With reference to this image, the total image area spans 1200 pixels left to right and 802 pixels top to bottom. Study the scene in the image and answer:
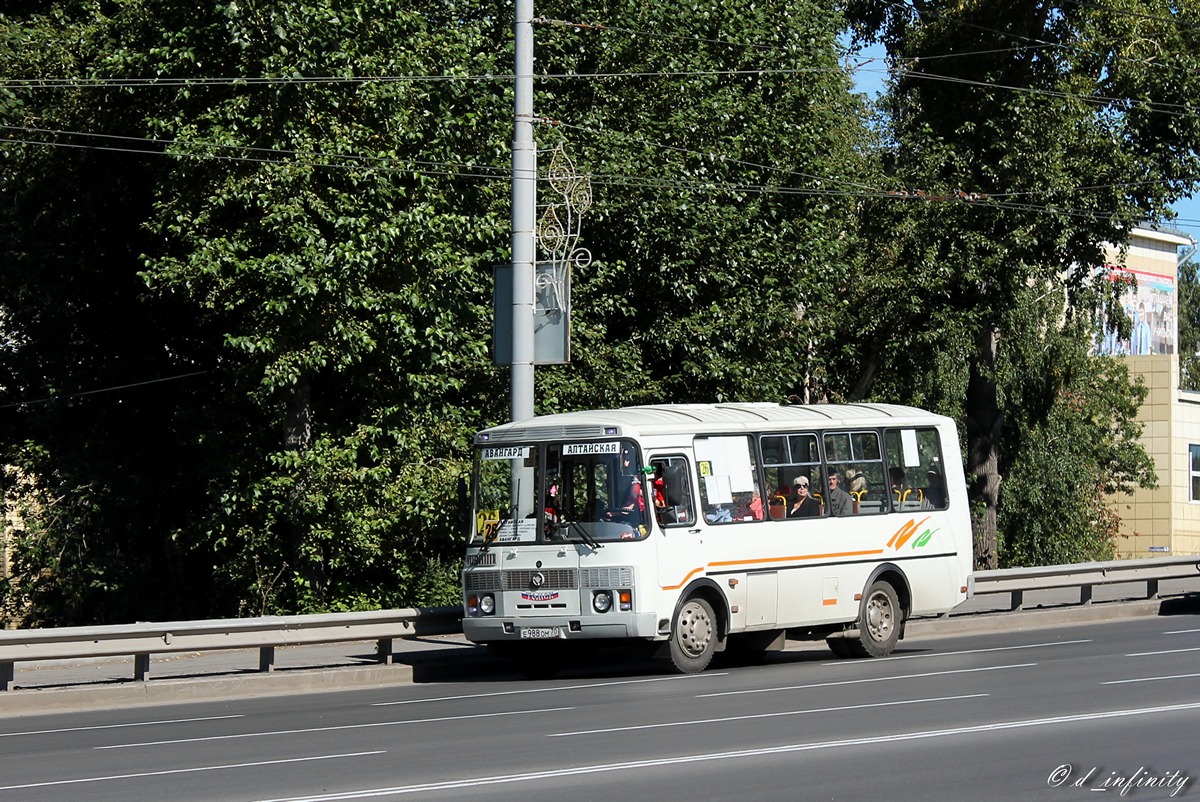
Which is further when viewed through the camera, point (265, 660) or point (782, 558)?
point (782, 558)

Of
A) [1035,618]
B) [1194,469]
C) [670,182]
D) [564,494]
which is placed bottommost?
[1035,618]

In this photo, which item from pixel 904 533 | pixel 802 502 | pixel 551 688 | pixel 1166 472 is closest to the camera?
pixel 551 688

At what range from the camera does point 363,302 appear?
22.2 meters

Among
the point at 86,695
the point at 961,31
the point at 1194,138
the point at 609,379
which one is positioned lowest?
the point at 86,695

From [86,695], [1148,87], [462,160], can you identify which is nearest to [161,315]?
[462,160]

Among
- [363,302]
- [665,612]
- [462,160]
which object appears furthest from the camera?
[462,160]

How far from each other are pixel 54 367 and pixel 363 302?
7263 mm

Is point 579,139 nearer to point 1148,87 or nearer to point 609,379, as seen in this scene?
point 609,379

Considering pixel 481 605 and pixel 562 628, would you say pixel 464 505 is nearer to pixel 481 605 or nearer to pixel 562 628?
pixel 481 605

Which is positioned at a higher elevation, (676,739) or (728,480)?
(728,480)

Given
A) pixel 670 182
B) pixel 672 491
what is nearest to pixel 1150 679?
pixel 672 491

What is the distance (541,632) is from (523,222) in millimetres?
5518

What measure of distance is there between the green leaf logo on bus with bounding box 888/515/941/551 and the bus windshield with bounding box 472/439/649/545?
3.97 metres
